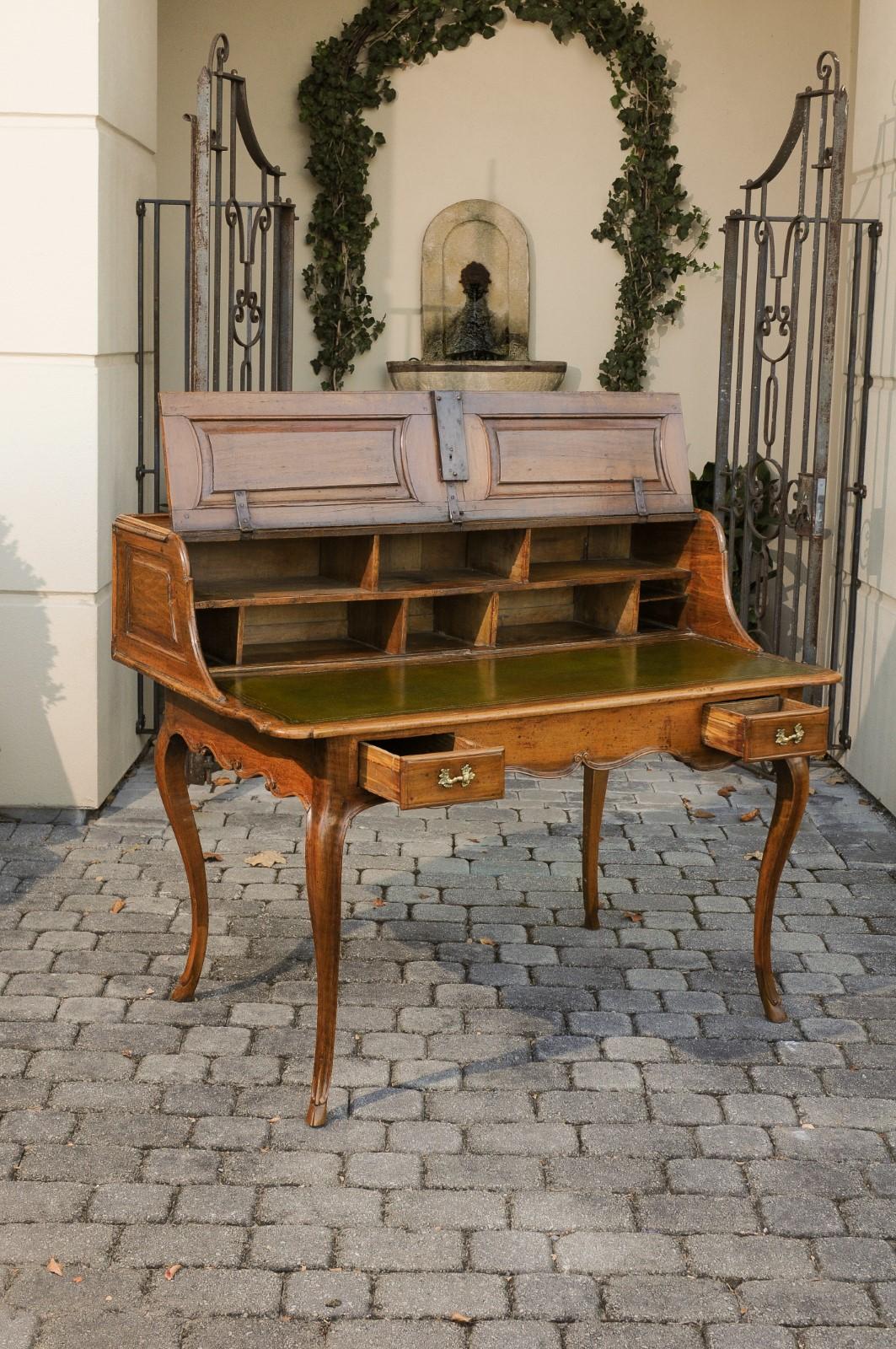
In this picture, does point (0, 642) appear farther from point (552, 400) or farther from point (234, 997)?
point (552, 400)

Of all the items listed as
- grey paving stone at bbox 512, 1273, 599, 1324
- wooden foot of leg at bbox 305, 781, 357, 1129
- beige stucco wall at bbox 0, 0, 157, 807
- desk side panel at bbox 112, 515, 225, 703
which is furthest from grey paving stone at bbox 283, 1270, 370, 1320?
beige stucco wall at bbox 0, 0, 157, 807

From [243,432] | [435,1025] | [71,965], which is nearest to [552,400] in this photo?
[243,432]

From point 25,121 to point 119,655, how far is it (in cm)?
267

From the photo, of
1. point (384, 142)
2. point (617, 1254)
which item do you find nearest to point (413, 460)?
point (617, 1254)

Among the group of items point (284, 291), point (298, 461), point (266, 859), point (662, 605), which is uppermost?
point (284, 291)

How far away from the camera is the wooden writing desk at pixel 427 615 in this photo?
12.7 ft

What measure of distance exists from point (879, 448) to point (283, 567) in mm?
3510

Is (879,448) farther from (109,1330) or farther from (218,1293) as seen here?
(109,1330)

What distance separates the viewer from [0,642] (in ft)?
20.6

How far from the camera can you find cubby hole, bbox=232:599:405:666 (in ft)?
14.5

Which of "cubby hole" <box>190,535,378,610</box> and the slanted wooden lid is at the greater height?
the slanted wooden lid

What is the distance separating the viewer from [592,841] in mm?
5262

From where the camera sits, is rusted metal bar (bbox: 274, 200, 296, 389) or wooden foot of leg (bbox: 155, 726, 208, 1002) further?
rusted metal bar (bbox: 274, 200, 296, 389)

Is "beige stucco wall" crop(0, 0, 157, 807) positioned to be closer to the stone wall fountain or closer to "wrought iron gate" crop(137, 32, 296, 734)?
"wrought iron gate" crop(137, 32, 296, 734)
